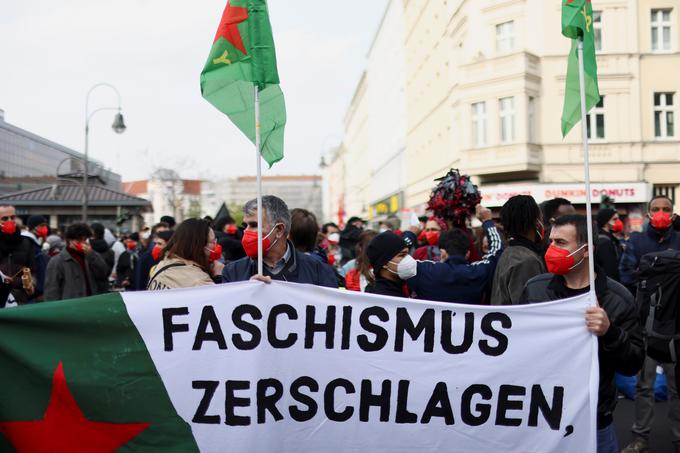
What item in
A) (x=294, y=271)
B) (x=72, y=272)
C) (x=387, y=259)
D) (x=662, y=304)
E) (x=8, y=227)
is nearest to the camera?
(x=294, y=271)

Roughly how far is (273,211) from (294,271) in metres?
0.38

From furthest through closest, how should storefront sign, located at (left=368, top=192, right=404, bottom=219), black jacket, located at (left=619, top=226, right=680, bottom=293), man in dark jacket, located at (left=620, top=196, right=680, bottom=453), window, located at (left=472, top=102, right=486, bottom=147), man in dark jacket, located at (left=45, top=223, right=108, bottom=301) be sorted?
storefront sign, located at (left=368, top=192, right=404, bottom=219) → window, located at (left=472, top=102, right=486, bottom=147) → man in dark jacket, located at (left=45, top=223, right=108, bottom=301) → black jacket, located at (left=619, top=226, right=680, bottom=293) → man in dark jacket, located at (left=620, top=196, right=680, bottom=453)

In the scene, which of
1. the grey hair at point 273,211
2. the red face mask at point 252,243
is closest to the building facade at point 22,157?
the grey hair at point 273,211

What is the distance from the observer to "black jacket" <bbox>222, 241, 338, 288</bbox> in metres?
4.55

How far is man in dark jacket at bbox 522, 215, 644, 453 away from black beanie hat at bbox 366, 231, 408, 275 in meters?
1.06

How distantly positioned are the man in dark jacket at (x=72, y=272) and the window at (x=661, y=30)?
2634 centimetres

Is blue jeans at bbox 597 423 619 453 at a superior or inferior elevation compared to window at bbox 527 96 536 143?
inferior

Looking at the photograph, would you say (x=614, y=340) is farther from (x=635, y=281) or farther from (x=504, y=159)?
(x=504, y=159)

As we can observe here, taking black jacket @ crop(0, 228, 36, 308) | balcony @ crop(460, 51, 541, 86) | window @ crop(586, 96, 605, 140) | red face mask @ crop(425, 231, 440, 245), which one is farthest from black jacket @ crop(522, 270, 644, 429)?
window @ crop(586, 96, 605, 140)

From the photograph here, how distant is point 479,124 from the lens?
30516mm

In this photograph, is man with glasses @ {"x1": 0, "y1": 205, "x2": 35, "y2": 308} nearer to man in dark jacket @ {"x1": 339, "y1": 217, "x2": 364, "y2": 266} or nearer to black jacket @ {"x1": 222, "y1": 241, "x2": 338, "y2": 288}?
black jacket @ {"x1": 222, "y1": 241, "x2": 338, "y2": 288}

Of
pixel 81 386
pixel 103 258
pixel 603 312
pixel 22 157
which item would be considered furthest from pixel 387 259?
pixel 22 157

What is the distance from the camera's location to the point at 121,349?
12.6 feet

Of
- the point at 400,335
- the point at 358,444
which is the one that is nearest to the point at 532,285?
the point at 400,335
